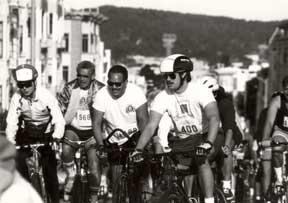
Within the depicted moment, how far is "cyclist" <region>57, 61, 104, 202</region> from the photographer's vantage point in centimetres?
1177

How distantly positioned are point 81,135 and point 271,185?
246 cm

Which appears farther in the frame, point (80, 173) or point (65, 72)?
point (65, 72)

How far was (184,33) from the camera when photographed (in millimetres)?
126625

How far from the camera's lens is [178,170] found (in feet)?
31.2

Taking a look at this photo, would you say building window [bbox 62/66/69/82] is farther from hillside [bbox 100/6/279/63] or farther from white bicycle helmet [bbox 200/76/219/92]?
white bicycle helmet [bbox 200/76/219/92]

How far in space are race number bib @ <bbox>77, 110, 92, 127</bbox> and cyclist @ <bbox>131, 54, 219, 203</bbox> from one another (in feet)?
7.64

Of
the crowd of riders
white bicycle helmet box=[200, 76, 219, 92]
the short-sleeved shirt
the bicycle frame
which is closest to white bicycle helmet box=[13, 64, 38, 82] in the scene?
the crowd of riders

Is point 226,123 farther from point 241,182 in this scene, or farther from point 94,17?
point 94,17

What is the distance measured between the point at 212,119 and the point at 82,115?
2.98 meters

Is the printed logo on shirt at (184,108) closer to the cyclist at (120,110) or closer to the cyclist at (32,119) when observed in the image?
the cyclist at (120,110)

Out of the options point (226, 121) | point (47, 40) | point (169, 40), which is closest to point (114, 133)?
point (226, 121)

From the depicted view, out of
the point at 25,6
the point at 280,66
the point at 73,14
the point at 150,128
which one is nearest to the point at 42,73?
the point at 25,6

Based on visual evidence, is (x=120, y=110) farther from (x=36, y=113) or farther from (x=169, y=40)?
(x=169, y=40)

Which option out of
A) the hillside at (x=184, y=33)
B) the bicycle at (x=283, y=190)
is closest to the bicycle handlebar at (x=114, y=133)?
the bicycle at (x=283, y=190)
